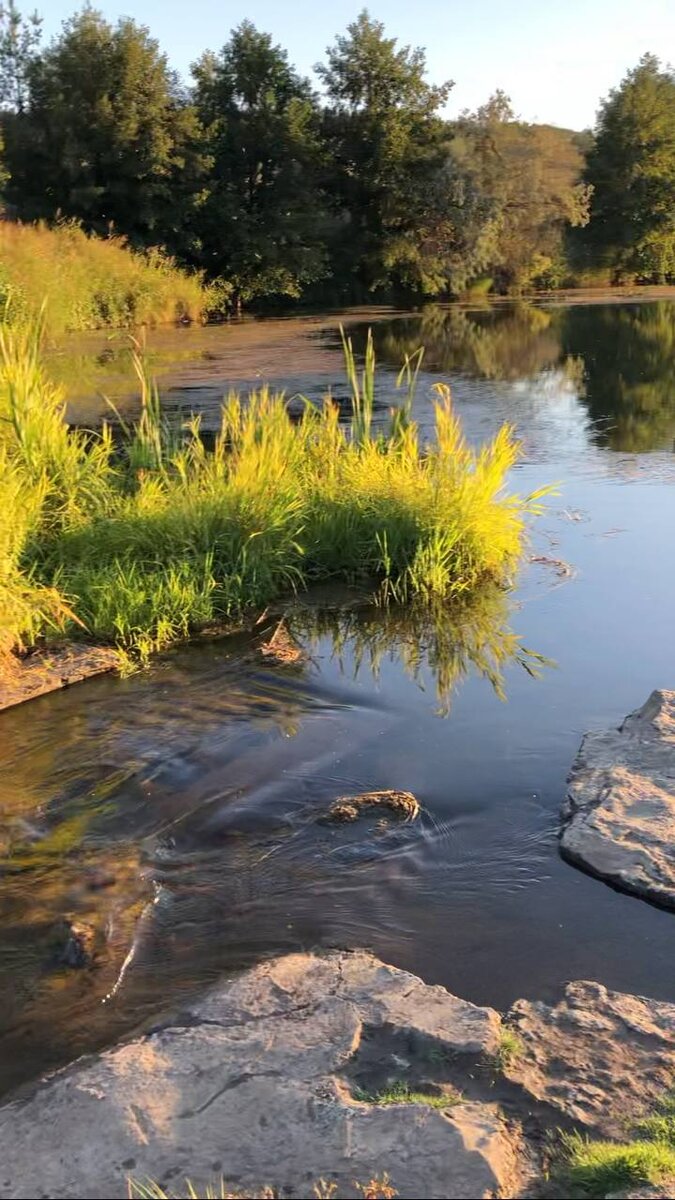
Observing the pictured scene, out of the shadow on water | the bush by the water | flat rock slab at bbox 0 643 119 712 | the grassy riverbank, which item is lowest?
the shadow on water

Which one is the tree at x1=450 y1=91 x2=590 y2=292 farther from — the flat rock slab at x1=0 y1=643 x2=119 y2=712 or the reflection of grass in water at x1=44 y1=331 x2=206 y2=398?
the flat rock slab at x1=0 y1=643 x2=119 y2=712

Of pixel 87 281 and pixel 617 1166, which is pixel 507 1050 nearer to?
pixel 617 1166

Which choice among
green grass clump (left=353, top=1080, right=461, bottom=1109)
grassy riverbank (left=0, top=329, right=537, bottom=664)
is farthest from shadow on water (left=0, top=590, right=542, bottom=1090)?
green grass clump (left=353, top=1080, right=461, bottom=1109)

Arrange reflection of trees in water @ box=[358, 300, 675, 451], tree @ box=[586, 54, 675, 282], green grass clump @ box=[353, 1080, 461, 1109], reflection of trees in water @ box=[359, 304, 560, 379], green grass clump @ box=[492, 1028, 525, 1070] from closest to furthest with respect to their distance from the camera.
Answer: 1. green grass clump @ box=[353, 1080, 461, 1109]
2. green grass clump @ box=[492, 1028, 525, 1070]
3. reflection of trees in water @ box=[358, 300, 675, 451]
4. reflection of trees in water @ box=[359, 304, 560, 379]
5. tree @ box=[586, 54, 675, 282]

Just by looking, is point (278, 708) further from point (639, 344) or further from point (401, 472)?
point (639, 344)

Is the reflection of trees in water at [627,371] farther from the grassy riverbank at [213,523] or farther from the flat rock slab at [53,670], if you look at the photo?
the flat rock slab at [53,670]

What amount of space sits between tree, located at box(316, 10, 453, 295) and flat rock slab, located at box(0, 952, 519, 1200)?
30837 millimetres

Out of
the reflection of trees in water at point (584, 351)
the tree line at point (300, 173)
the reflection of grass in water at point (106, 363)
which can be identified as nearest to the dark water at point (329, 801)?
the reflection of trees in water at point (584, 351)

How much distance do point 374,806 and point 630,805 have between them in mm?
944

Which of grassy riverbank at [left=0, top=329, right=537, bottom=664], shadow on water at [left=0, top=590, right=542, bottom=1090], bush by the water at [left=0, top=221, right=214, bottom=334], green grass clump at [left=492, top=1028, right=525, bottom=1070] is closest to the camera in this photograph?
green grass clump at [left=492, top=1028, right=525, bottom=1070]

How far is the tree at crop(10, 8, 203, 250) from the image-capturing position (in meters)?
26.2

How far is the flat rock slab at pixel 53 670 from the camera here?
4918 mm

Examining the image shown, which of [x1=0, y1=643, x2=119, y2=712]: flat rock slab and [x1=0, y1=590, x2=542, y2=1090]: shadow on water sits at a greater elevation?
[x1=0, y1=643, x2=119, y2=712]: flat rock slab

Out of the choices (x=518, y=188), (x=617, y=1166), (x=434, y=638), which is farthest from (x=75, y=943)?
(x=518, y=188)
